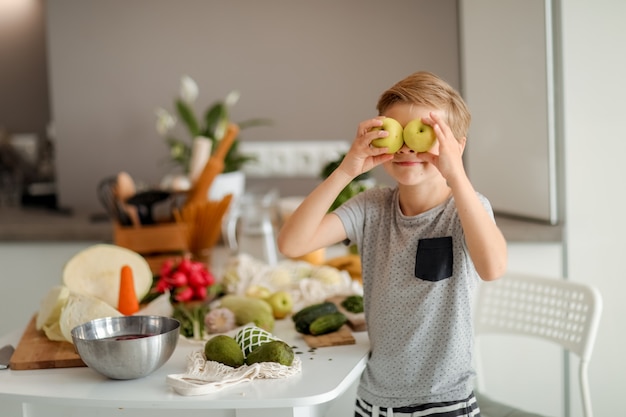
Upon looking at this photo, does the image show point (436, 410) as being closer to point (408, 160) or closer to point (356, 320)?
point (356, 320)

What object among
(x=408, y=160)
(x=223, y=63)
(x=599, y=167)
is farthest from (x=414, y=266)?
(x=223, y=63)

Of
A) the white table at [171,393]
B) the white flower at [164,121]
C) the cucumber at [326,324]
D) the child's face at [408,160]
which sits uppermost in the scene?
the white flower at [164,121]

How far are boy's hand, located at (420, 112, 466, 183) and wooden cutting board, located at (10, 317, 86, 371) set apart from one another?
757mm

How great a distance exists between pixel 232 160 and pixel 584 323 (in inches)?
59.1

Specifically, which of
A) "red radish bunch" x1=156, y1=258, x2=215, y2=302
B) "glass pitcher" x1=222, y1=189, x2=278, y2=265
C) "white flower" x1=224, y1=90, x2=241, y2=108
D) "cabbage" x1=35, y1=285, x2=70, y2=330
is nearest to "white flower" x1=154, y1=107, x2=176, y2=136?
"white flower" x1=224, y1=90, x2=241, y2=108

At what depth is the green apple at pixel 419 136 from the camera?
1.44 m

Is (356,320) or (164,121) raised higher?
(164,121)

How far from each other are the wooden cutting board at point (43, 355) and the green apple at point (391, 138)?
2.25 ft

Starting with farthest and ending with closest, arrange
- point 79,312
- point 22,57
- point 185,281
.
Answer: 1. point 22,57
2. point 185,281
3. point 79,312

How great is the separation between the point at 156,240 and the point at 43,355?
36.9 inches

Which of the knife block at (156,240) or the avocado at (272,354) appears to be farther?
the knife block at (156,240)

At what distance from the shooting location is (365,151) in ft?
4.94

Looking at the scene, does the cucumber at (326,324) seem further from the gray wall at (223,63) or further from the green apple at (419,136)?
the gray wall at (223,63)

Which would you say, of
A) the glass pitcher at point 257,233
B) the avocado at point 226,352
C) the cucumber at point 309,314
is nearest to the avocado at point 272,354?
the avocado at point 226,352
